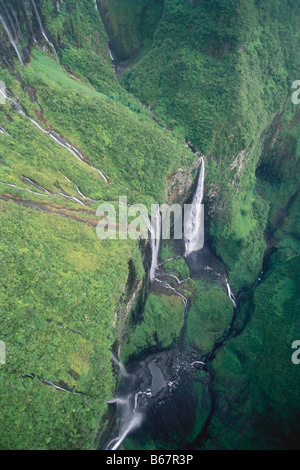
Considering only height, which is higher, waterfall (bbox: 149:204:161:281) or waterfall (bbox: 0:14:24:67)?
waterfall (bbox: 0:14:24:67)

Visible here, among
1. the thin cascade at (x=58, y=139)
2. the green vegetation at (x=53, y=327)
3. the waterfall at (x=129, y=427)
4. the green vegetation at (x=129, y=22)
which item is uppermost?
the green vegetation at (x=129, y=22)

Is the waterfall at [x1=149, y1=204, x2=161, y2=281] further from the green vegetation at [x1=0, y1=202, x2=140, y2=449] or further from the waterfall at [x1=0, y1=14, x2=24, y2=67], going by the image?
the waterfall at [x1=0, y1=14, x2=24, y2=67]

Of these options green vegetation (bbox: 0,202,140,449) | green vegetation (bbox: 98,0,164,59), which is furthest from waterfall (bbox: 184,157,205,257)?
green vegetation (bbox: 98,0,164,59)

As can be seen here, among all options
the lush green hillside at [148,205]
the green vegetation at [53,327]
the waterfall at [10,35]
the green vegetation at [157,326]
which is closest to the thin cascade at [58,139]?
the lush green hillside at [148,205]

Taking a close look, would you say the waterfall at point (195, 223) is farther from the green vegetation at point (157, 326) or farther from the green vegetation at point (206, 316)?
the green vegetation at point (157, 326)

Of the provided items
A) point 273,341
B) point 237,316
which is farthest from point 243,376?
point 237,316

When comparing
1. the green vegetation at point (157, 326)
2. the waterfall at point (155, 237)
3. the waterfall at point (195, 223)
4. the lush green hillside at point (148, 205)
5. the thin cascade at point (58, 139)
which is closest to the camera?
the lush green hillside at point (148, 205)
